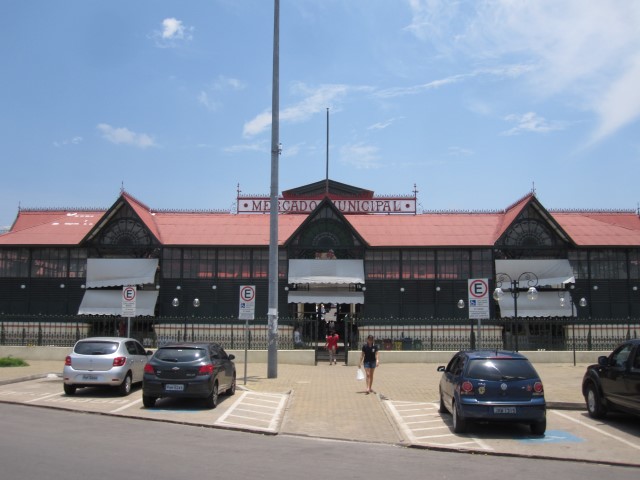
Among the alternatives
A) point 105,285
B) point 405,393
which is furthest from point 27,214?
point 405,393

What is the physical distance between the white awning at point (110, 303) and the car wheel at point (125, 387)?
62.2 feet

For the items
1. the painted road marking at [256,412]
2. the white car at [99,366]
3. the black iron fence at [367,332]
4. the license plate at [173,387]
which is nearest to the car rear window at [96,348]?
the white car at [99,366]

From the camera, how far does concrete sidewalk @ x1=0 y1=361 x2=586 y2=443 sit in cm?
1254

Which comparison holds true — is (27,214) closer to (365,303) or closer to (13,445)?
(365,303)

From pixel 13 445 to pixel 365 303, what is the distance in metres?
26.5

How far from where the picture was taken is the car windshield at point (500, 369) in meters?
11.5

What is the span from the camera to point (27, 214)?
136ft

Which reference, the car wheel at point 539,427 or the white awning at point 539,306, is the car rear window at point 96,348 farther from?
the white awning at point 539,306

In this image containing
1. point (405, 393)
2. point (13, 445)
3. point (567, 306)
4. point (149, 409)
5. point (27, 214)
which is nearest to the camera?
point (13, 445)

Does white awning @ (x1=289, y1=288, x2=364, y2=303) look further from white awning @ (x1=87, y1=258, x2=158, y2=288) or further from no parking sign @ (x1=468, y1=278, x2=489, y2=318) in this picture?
no parking sign @ (x1=468, y1=278, x2=489, y2=318)

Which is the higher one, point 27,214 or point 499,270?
point 27,214

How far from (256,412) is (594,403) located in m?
7.38

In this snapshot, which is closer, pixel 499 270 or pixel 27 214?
pixel 499 270

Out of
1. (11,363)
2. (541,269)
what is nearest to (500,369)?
(11,363)
